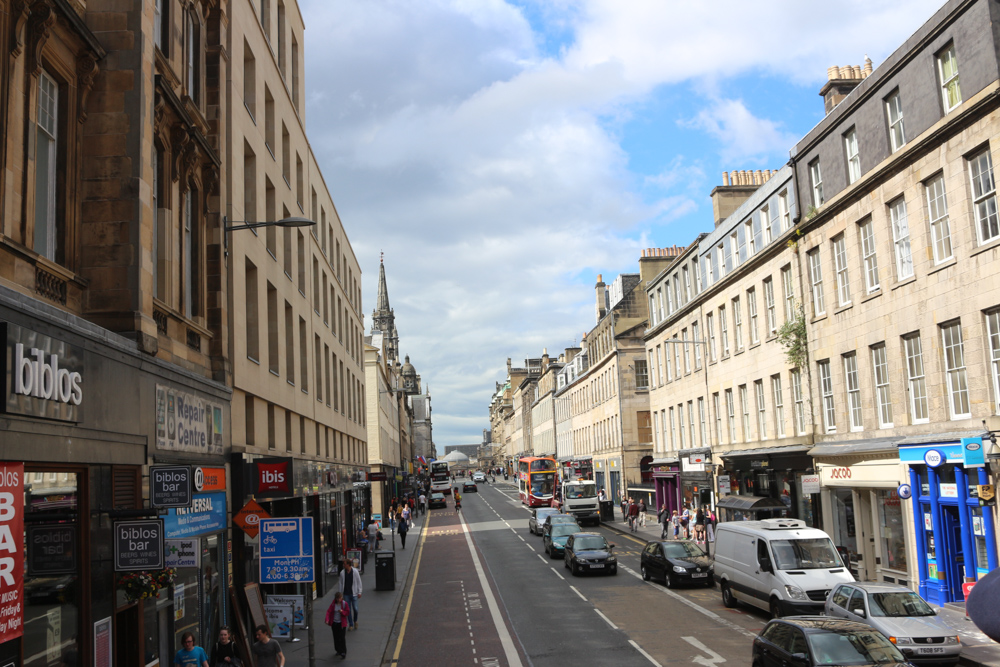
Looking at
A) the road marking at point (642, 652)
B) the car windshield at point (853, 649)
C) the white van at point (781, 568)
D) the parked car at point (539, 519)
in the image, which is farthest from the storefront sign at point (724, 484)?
the car windshield at point (853, 649)

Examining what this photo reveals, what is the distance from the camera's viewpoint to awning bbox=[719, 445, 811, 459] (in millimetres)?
28694

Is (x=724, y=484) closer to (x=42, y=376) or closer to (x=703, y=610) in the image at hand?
(x=703, y=610)

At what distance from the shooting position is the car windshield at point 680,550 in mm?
25812

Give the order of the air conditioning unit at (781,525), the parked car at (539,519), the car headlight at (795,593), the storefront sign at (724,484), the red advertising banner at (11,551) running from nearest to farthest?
the red advertising banner at (11,551) < the car headlight at (795,593) < the air conditioning unit at (781,525) < the storefront sign at (724,484) < the parked car at (539,519)

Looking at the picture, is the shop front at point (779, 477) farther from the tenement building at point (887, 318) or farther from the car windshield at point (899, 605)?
the car windshield at point (899, 605)

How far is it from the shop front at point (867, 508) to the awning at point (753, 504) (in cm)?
325

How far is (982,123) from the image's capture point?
1892 centimetres

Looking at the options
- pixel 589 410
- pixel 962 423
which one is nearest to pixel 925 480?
pixel 962 423

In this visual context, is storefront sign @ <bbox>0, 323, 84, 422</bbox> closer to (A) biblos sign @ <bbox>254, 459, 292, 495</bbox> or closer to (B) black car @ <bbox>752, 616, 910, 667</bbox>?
(A) biblos sign @ <bbox>254, 459, 292, 495</bbox>

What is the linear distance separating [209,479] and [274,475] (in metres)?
2.61

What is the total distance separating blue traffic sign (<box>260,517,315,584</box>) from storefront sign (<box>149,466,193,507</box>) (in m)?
1.84

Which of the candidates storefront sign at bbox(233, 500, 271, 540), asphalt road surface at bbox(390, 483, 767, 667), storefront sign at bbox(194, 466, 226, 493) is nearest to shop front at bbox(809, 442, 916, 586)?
asphalt road surface at bbox(390, 483, 767, 667)

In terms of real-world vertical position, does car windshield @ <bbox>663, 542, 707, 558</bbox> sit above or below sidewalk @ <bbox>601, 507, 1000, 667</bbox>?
above

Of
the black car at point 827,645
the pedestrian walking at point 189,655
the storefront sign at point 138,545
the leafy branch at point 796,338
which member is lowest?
the black car at point 827,645
